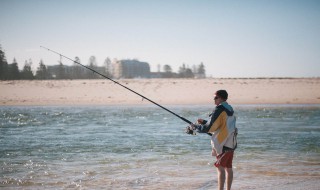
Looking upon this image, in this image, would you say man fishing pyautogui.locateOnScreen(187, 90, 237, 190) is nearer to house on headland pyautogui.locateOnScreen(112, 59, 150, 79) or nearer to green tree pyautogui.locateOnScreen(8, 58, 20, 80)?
green tree pyautogui.locateOnScreen(8, 58, 20, 80)

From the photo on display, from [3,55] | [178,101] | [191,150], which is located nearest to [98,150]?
[191,150]

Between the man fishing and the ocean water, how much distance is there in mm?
722

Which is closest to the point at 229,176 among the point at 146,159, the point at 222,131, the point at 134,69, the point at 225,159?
the point at 225,159

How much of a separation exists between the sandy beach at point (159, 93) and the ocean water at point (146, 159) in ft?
47.9

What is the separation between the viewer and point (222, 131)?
4848 millimetres

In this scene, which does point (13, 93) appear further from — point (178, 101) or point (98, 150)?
point (98, 150)

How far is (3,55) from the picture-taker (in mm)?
72062

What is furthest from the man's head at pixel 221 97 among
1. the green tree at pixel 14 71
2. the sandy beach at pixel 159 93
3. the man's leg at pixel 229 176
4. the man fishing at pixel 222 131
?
the green tree at pixel 14 71

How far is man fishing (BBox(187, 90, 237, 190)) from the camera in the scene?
478cm

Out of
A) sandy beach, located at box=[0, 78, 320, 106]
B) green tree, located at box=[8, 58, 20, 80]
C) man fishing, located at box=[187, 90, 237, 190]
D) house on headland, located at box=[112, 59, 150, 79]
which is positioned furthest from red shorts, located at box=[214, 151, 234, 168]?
house on headland, located at box=[112, 59, 150, 79]

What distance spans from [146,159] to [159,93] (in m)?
22.5

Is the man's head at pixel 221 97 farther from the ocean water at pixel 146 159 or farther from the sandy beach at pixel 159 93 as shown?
the sandy beach at pixel 159 93

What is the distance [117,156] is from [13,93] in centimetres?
2467

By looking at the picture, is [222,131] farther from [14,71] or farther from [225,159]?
[14,71]
